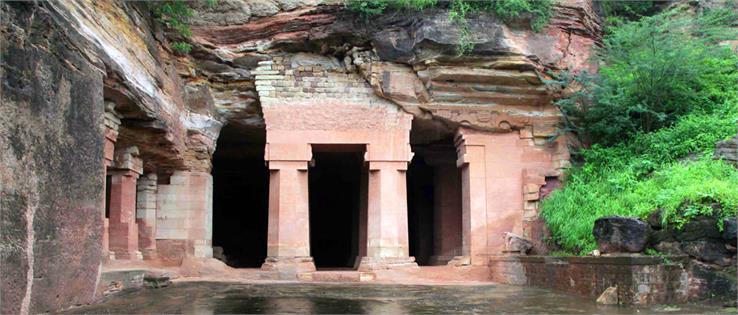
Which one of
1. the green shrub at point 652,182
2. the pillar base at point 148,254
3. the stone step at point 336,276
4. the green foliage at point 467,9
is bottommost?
the stone step at point 336,276

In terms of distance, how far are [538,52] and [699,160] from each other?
13.4 ft

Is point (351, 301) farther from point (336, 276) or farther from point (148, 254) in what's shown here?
point (148, 254)

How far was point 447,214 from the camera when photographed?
1738 centimetres

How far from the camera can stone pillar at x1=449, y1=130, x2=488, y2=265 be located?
48.1 ft

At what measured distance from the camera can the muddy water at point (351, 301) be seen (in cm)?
777

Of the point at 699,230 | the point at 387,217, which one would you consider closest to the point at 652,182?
the point at 699,230

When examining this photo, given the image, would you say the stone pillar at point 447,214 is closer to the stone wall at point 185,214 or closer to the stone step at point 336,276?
the stone step at point 336,276

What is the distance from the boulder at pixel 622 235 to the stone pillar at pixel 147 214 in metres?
9.57

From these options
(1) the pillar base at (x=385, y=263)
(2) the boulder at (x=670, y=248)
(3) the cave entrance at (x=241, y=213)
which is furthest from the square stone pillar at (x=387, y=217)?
(3) the cave entrance at (x=241, y=213)

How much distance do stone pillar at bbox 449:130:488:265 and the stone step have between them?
2.15 meters

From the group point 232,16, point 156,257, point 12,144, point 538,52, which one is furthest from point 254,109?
point 12,144

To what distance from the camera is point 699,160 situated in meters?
11.8

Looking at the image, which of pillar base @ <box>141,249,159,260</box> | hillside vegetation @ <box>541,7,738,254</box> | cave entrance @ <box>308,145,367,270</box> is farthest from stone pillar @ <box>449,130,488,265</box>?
cave entrance @ <box>308,145,367,270</box>

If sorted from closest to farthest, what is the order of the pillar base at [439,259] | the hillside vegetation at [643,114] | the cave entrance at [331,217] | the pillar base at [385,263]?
1. the hillside vegetation at [643,114]
2. the pillar base at [385,263]
3. the pillar base at [439,259]
4. the cave entrance at [331,217]
